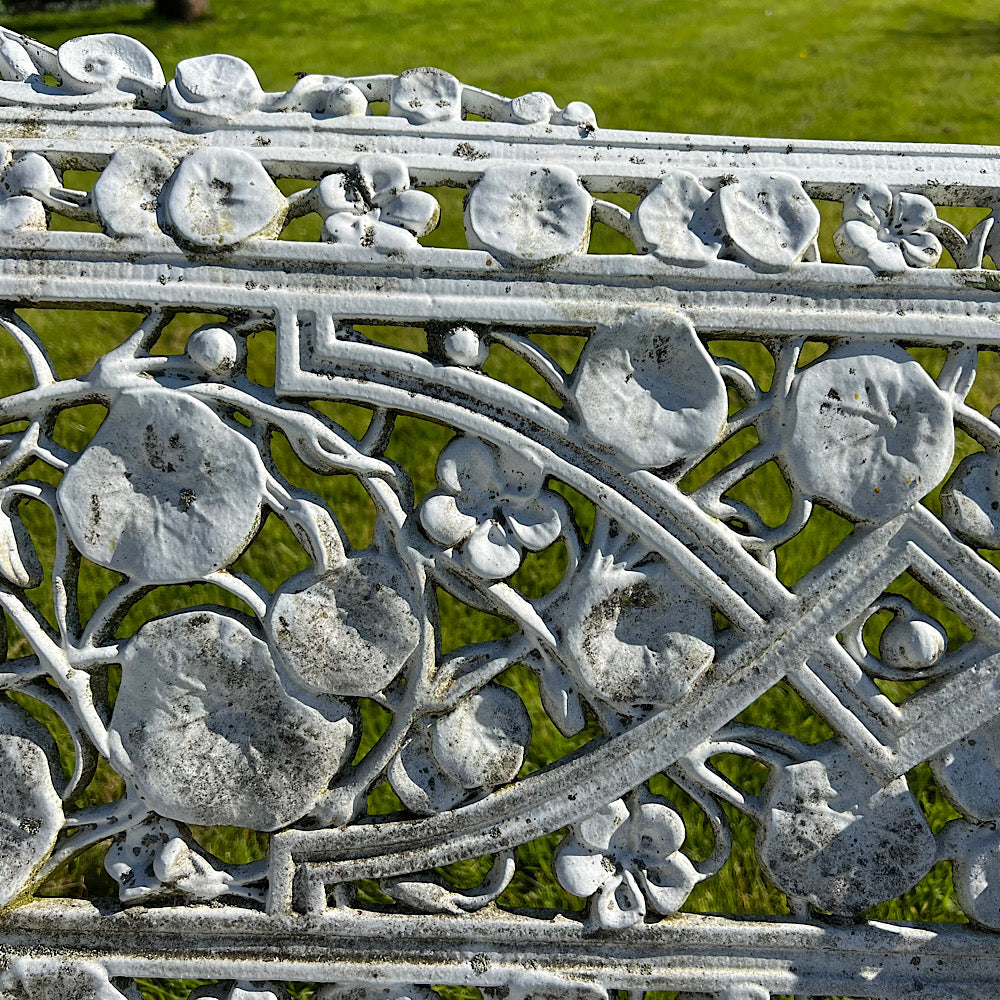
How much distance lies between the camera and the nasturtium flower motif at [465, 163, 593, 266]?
0.91 metres

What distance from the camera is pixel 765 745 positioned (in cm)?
100

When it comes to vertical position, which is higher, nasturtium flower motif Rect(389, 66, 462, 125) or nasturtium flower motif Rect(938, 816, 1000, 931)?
nasturtium flower motif Rect(389, 66, 462, 125)

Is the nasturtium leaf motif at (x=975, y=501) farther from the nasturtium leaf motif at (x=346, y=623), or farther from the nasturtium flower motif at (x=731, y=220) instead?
the nasturtium leaf motif at (x=346, y=623)

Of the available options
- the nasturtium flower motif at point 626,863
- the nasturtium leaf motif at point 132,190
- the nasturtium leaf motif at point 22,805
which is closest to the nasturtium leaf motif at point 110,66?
the nasturtium leaf motif at point 132,190

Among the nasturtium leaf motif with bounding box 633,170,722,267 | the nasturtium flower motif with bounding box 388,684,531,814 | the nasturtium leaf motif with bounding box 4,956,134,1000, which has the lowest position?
the nasturtium leaf motif with bounding box 4,956,134,1000

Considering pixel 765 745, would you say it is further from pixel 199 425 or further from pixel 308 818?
pixel 199 425

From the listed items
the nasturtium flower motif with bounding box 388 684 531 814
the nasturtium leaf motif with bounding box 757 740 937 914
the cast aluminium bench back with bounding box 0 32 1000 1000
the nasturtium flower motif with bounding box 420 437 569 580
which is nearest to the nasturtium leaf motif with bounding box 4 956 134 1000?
the cast aluminium bench back with bounding box 0 32 1000 1000

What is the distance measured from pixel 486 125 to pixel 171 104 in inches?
13.2

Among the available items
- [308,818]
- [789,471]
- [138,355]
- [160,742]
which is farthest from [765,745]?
[138,355]

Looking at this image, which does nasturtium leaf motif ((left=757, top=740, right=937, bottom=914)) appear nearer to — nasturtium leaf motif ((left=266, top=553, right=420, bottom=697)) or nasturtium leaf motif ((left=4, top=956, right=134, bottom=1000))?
nasturtium leaf motif ((left=266, top=553, right=420, bottom=697))

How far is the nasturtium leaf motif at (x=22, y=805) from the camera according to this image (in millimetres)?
976

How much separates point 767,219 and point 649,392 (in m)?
0.22

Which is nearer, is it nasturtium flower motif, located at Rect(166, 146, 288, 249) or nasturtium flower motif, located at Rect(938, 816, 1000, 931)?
nasturtium flower motif, located at Rect(166, 146, 288, 249)

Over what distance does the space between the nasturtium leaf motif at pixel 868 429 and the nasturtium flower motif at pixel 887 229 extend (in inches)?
3.9
